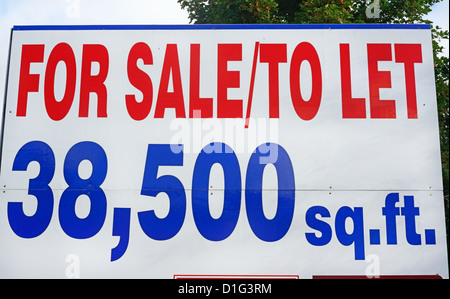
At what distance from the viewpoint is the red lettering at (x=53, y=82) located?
9.25 ft

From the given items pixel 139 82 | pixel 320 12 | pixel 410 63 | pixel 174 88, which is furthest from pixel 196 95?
pixel 320 12

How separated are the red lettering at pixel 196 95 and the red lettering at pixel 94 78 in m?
0.58

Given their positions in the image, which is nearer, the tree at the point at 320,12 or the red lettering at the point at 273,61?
the red lettering at the point at 273,61

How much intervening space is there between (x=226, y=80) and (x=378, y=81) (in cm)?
103

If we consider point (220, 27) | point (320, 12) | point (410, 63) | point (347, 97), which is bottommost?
point (347, 97)

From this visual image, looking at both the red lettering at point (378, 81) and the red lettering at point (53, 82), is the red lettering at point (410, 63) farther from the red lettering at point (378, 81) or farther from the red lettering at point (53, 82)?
the red lettering at point (53, 82)

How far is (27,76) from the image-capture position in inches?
113

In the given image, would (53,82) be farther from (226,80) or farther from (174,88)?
(226,80)

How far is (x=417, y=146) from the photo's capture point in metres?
2.74

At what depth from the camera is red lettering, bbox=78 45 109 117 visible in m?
2.82

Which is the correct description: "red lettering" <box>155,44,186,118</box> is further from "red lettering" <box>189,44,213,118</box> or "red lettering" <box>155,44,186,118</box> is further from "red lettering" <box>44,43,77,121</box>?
"red lettering" <box>44,43,77,121</box>

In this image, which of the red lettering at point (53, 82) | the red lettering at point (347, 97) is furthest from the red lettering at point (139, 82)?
the red lettering at point (347, 97)
